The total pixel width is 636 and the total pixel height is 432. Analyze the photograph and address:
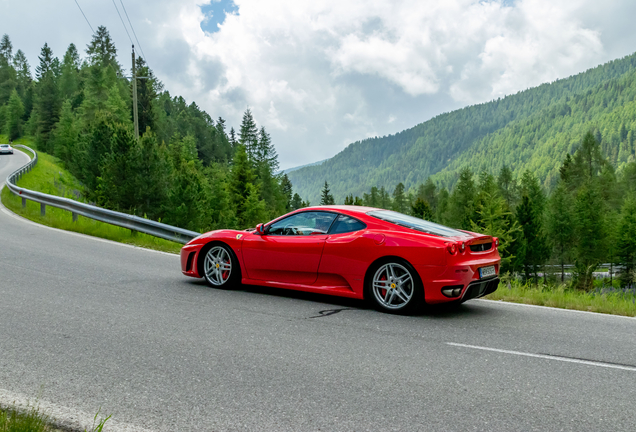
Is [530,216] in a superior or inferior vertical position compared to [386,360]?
superior

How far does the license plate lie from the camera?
20.5 ft

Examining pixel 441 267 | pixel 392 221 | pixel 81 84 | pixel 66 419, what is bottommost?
pixel 66 419

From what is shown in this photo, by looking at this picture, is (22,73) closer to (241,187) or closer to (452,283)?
(241,187)

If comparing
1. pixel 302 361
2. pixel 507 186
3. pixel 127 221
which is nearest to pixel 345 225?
pixel 302 361

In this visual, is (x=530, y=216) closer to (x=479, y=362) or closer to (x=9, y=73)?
(x=479, y=362)

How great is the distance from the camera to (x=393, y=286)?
20.8 ft

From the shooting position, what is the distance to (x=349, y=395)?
375 cm

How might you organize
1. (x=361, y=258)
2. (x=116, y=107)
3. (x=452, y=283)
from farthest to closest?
1. (x=116, y=107)
2. (x=361, y=258)
3. (x=452, y=283)

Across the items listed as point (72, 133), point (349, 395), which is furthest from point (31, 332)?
point (72, 133)

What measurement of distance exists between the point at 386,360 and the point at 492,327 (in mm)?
1890

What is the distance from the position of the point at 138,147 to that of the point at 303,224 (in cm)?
2543

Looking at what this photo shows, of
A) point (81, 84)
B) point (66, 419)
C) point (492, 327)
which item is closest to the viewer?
point (66, 419)

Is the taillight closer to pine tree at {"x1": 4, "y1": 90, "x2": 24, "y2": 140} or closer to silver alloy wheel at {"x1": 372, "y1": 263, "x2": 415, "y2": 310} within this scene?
silver alloy wheel at {"x1": 372, "y1": 263, "x2": 415, "y2": 310}

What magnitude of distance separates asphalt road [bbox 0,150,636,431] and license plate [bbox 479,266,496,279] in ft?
1.74
